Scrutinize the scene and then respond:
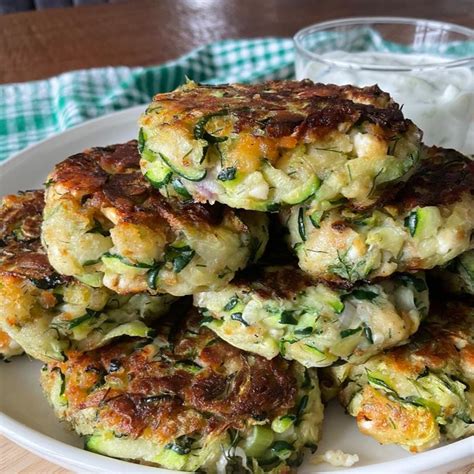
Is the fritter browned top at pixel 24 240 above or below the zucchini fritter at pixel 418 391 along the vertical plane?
above

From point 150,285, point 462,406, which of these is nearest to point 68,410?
point 150,285

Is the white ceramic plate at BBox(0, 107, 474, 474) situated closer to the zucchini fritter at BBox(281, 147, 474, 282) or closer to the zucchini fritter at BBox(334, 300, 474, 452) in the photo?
the zucchini fritter at BBox(334, 300, 474, 452)

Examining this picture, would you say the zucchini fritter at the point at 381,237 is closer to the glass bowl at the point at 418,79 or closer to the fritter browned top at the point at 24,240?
the fritter browned top at the point at 24,240

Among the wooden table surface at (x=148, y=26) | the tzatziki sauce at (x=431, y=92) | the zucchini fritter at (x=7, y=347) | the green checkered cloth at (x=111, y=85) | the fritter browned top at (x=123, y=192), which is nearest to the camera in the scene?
the fritter browned top at (x=123, y=192)

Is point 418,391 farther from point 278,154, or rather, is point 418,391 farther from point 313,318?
point 278,154

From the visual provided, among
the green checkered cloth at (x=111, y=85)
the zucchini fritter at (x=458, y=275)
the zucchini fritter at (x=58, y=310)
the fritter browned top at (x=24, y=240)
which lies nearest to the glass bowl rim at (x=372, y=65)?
the green checkered cloth at (x=111, y=85)

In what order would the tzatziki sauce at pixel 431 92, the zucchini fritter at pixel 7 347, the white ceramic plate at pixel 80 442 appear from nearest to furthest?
the white ceramic plate at pixel 80 442 → the zucchini fritter at pixel 7 347 → the tzatziki sauce at pixel 431 92

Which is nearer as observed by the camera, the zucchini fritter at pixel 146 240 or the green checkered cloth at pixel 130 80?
the zucchini fritter at pixel 146 240

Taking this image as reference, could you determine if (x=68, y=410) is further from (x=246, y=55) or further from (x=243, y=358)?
(x=246, y=55)
